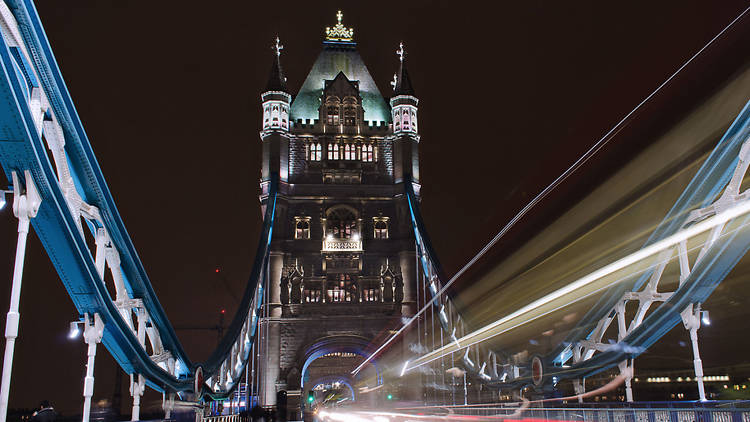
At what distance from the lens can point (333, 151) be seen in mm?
48719

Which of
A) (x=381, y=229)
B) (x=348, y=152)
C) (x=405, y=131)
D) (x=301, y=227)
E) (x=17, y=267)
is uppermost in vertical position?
(x=405, y=131)

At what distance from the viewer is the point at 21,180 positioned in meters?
10.5

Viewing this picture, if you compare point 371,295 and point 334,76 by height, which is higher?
point 334,76

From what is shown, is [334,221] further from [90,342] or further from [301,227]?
[90,342]

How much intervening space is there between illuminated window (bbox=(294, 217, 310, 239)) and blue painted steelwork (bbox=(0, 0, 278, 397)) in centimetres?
2903

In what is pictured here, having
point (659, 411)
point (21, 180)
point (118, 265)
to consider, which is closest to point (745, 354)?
point (659, 411)

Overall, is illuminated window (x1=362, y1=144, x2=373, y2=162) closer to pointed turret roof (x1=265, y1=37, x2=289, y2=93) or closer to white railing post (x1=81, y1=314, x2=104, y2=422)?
pointed turret roof (x1=265, y1=37, x2=289, y2=93)

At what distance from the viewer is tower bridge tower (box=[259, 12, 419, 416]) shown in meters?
44.0

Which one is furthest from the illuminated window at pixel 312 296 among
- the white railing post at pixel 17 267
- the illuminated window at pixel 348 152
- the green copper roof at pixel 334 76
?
the white railing post at pixel 17 267

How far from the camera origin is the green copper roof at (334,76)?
5050 centimetres

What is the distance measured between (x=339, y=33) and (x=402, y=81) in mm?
8406

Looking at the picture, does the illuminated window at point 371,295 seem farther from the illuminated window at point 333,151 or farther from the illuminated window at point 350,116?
the illuminated window at point 350,116

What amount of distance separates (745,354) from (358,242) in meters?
27.3

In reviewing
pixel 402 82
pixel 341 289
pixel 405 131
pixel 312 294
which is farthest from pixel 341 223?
pixel 402 82
